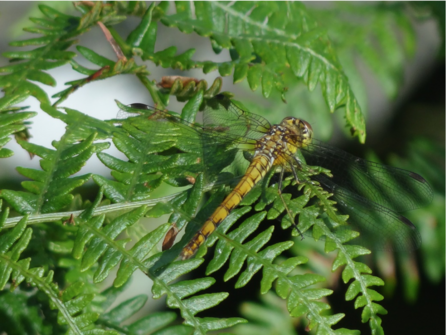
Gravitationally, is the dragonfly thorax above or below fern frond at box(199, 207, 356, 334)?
above

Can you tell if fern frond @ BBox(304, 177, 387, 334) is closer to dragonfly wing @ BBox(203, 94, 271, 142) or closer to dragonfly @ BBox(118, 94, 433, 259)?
dragonfly @ BBox(118, 94, 433, 259)

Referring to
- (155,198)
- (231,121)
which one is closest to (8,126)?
(155,198)

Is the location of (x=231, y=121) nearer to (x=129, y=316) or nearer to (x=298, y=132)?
(x=298, y=132)

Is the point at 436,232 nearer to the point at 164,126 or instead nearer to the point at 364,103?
the point at 364,103

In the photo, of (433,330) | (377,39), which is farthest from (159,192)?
(433,330)

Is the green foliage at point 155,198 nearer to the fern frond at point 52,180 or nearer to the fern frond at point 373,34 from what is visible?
the fern frond at point 52,180

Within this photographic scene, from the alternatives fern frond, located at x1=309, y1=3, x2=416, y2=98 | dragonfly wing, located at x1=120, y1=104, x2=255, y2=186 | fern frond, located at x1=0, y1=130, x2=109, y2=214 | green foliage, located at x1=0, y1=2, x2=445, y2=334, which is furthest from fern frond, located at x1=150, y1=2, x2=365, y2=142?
fern frond, located at x1=309, y1=3, x2=416, y2=98
